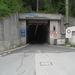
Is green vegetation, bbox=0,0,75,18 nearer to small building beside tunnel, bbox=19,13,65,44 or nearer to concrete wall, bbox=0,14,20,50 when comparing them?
concrete wall, bbox=0,14,20,50

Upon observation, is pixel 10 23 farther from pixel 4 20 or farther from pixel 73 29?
pixel 73 29

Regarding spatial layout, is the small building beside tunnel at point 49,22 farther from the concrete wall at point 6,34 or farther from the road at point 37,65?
the road at point 37,65

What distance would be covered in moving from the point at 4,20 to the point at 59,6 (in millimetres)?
26476

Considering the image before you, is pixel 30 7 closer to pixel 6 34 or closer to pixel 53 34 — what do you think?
pixel 53 34

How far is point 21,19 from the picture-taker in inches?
1259

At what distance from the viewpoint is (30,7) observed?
4694 centimetres

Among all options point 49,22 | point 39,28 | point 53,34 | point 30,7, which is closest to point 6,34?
point 53,34

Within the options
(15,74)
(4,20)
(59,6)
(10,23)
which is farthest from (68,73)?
(59,6)

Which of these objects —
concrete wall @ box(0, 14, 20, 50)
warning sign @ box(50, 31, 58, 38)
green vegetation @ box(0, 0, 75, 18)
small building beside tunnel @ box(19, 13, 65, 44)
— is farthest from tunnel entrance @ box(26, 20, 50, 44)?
concrete wall @ box(0, 14, 20, 50)


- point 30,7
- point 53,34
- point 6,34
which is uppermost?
point 30,7

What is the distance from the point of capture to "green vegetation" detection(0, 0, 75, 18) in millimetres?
22131

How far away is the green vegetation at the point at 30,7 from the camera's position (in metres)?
22.1

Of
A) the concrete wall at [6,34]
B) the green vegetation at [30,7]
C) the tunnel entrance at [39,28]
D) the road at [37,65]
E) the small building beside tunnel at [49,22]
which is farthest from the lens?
the tunnel entrance at [39,28]

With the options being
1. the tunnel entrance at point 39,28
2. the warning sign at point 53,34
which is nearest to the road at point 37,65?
the warning sign at point 53,34
